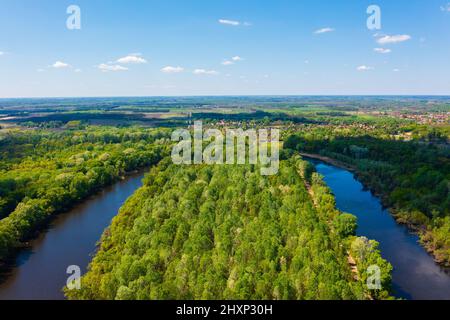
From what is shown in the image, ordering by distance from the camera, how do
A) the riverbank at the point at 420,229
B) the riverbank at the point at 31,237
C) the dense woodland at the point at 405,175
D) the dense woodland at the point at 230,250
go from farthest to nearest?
the dense woodland at the point at 405,175, the riverbank at the point at 420,229, the riverbank at the point at 31,237, the dense woodland at the point at 230,250

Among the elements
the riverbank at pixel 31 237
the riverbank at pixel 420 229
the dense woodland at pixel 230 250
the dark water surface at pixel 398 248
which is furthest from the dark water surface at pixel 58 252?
the riverbank at pixel 420 229

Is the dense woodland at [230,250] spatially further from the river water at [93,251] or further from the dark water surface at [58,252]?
the river water at [93,251]

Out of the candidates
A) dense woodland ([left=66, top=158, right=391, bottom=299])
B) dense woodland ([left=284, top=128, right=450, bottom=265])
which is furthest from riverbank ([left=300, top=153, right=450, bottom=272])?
dense woodland ([left=66, top=158, right=391, bottom=299])

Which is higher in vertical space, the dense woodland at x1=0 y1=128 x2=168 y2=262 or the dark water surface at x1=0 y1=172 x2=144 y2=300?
the dense woodland at x1=0 y1=128 x2=168 y2=262

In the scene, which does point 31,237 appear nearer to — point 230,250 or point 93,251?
point 93,251

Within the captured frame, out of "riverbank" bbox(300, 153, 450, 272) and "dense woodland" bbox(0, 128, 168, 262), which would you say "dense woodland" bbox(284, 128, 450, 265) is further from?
"dense woodland" bbox(0, 128, 168, 262)

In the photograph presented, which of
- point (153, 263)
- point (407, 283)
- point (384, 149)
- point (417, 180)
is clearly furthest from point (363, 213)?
point (384, 149)
